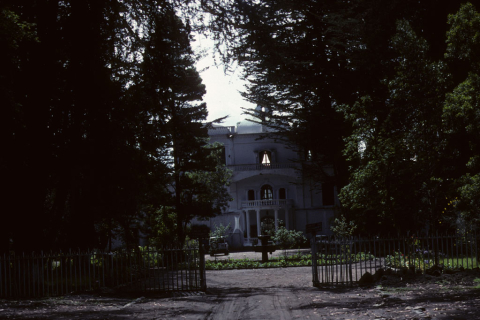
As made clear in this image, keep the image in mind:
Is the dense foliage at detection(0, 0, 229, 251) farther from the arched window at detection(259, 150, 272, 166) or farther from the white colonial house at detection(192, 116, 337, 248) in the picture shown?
the arched window at detection(259, 150, 272, 166)

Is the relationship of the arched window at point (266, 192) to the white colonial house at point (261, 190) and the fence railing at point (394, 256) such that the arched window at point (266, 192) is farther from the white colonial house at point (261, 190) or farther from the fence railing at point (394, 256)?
the fence railing at point (394, 256)

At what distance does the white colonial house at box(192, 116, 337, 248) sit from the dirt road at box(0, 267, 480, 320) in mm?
31313

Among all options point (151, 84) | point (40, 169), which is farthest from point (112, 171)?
point (151, 84)

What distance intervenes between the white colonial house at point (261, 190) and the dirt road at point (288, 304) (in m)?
31.3

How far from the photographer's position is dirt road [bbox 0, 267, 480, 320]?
8.98 metres

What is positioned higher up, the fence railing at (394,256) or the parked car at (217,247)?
the fence railing at (394,256)

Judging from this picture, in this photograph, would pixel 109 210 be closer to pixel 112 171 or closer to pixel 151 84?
pixel 112 171

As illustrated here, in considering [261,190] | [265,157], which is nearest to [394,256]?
[261,190]

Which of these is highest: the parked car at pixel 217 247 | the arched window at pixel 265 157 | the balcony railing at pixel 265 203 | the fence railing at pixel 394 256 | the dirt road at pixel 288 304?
the arched window at pixel 265 157

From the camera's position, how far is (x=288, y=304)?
35.2 ft

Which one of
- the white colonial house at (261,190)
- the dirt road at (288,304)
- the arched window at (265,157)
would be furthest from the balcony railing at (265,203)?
the dirt road at (288,304)

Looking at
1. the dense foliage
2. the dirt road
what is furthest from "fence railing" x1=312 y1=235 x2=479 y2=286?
the dense foliage

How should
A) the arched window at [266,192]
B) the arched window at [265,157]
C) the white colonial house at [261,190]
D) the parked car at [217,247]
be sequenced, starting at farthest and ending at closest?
the arched window at [265,157]
the arched window at [266,192]
the white colonial house at [261,190]
the parked car at [217,247]

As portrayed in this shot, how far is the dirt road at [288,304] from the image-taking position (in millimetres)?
8984
